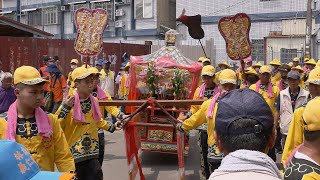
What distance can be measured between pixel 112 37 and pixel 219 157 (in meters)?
24.1

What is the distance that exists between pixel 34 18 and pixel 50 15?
169 cm

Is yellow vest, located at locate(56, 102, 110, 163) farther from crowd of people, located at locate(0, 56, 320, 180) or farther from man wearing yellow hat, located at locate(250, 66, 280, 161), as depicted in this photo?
man wearing yellow hat, located at locate(250, 66, 280, 161)

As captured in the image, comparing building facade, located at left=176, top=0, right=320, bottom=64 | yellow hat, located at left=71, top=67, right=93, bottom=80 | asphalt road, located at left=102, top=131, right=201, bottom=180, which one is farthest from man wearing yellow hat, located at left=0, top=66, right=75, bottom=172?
building facade, located at left=176, top=0, right=320, bottom=64

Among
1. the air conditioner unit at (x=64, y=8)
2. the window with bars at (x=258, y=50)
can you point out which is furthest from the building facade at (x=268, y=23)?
the air conditioner unit at (x=64, y=8)

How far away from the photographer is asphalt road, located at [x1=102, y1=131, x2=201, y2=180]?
7223 mm

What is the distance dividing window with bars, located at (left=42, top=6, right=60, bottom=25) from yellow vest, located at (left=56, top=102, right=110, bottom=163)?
26.9 meters

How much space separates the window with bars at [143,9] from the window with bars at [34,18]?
8.32 m

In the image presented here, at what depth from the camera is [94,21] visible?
8164 millimetres

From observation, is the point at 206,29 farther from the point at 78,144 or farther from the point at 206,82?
the point at 78,144

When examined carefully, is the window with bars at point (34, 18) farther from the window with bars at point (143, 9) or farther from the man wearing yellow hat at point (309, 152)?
the man wearing yellow hat at point (309, 152)

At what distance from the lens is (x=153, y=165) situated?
26.0 feet

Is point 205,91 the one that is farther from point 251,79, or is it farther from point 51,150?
point 51,150

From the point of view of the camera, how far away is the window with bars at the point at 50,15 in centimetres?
3053

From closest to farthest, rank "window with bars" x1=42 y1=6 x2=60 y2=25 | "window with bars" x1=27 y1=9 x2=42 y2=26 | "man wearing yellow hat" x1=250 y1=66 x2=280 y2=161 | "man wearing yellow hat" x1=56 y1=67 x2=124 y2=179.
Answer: "man wearing yellow hat" x1=56 y1=67 x2=124 y2=179 → "man wearing yellow hat" x1=250 y1=66 x2=280 y2=161 → "window with bars" x1=42 y1=6 x2=60 y2=25 → "window with bars" x1=27 y1=9 x2=42 y2=26
